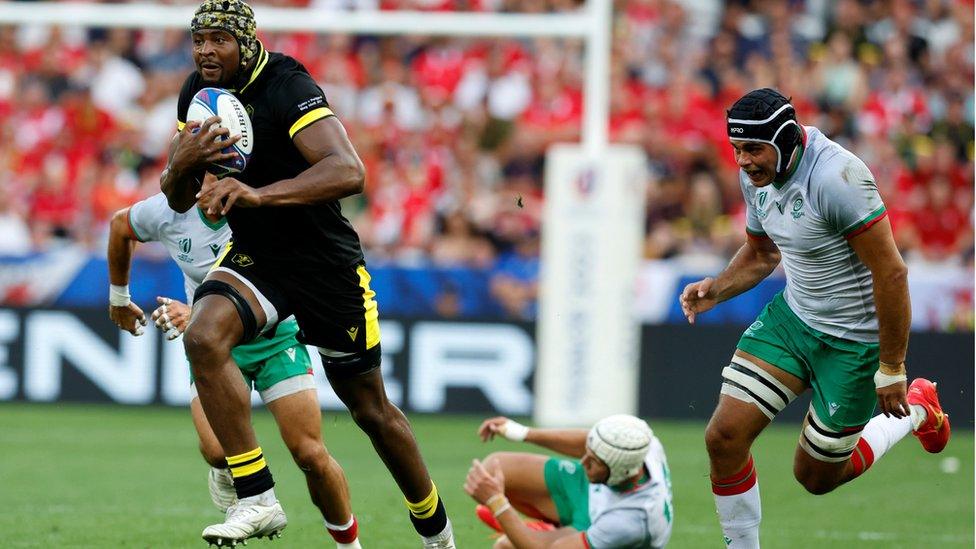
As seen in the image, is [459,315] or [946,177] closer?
[459,315]

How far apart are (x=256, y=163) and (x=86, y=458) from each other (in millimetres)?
6098

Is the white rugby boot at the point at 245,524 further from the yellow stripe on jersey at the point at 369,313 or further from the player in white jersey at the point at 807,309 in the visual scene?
the player in white jersey at the point at 807,309

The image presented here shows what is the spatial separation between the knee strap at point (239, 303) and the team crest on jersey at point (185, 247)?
62.7 inches

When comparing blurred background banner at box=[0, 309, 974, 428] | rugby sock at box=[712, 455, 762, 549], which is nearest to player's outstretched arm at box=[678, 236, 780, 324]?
rugby sock at box=[712, 455, 762, 549]

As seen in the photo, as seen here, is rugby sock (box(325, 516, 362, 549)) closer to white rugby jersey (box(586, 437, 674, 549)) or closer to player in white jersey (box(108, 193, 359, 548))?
player in white jersey (box(108, 193, 359, 548))

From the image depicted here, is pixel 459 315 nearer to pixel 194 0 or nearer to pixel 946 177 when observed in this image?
pixel 194 0

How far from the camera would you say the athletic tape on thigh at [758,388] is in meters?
6.98

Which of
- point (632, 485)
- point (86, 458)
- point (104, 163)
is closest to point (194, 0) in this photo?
point (104, 163)

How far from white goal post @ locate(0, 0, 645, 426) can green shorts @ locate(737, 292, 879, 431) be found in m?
5.46

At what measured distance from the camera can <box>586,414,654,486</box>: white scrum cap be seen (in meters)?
7.00

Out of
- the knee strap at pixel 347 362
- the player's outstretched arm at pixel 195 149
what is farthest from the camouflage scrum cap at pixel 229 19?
the knee strap at pixel 347 362

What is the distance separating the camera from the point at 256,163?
664 cm

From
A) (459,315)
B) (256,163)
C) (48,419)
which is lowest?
(48,419)

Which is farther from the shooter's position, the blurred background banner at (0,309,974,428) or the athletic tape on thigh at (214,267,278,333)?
the blurred background banner at (0,309,974,428)
